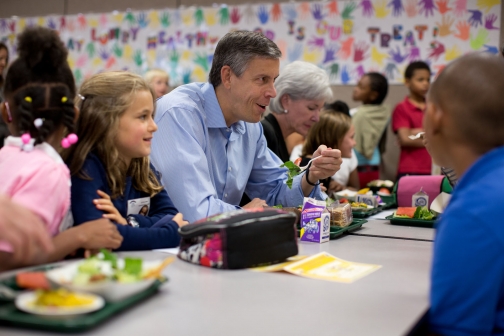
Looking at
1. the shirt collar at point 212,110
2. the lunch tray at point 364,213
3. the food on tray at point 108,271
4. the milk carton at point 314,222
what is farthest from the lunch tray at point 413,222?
the food on tray at point 108,271

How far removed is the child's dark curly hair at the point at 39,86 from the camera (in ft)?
4.81

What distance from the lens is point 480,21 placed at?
4969 mm

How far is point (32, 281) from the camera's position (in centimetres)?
109

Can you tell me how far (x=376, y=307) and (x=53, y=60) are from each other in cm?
105

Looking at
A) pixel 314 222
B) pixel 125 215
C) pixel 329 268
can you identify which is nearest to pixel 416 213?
pixel 314 222

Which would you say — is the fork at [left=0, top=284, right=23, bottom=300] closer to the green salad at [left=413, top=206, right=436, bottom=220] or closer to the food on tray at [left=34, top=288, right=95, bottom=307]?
the food on tray at [left=34, top=288, right=95, bottom=307]

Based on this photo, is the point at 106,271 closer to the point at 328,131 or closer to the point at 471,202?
the point at 471,202

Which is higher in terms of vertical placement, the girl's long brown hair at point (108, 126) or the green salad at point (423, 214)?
the girl's long brown hair at point (108, 126)

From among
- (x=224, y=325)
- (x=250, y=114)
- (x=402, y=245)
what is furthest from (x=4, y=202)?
(x=250, y=114)

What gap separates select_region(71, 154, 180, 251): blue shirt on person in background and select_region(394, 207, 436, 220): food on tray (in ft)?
3.78

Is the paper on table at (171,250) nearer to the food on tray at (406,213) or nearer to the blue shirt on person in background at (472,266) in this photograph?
the blue shirt on person in background at (472,266)

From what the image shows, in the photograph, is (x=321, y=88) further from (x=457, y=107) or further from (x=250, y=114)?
(x=457, y=107)

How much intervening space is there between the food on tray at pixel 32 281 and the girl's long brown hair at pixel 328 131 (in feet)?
9.00

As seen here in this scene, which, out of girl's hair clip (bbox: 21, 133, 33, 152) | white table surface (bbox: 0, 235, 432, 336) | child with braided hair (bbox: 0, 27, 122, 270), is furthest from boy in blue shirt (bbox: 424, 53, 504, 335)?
girl's hair clip (bbox: 21, 133, 33, 152)
